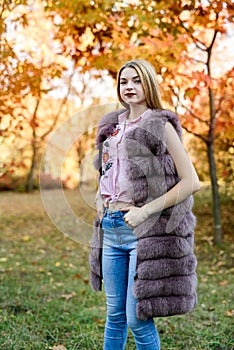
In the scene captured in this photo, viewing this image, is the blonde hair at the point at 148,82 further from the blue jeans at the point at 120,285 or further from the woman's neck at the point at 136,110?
the blue jeans at the point at 120,285

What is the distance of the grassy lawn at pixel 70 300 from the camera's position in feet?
10.2

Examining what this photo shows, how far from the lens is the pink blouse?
2070mm

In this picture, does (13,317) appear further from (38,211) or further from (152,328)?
(38,211)

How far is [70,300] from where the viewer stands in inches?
164

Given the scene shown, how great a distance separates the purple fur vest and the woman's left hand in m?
0.04

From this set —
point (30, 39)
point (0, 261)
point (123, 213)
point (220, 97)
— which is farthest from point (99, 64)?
point (30, 39)

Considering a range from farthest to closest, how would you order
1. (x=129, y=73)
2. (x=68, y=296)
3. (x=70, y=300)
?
(x=68, y=296) → (x=70, y=300) → (x=129, y=73)

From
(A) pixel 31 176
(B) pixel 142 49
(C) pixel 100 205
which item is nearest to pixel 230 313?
(C) pixel 100 205

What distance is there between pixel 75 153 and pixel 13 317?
7210 mm

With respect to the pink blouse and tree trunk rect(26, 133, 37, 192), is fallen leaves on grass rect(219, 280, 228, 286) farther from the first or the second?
tree trunk rect(26, 133, 37, 192)

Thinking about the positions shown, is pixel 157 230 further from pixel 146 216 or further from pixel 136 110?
pixel 136 110

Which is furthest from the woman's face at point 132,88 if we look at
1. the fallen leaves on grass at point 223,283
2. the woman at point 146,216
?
the fallen leaves on grass at point 223,283

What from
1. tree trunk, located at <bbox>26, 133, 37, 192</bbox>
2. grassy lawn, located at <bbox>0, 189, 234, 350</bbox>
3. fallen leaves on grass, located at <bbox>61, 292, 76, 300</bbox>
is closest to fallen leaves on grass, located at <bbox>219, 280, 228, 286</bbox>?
grassy lawn, located at <bbox>0, 189, 234, 350</bbox>

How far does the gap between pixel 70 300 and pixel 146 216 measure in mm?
2407
